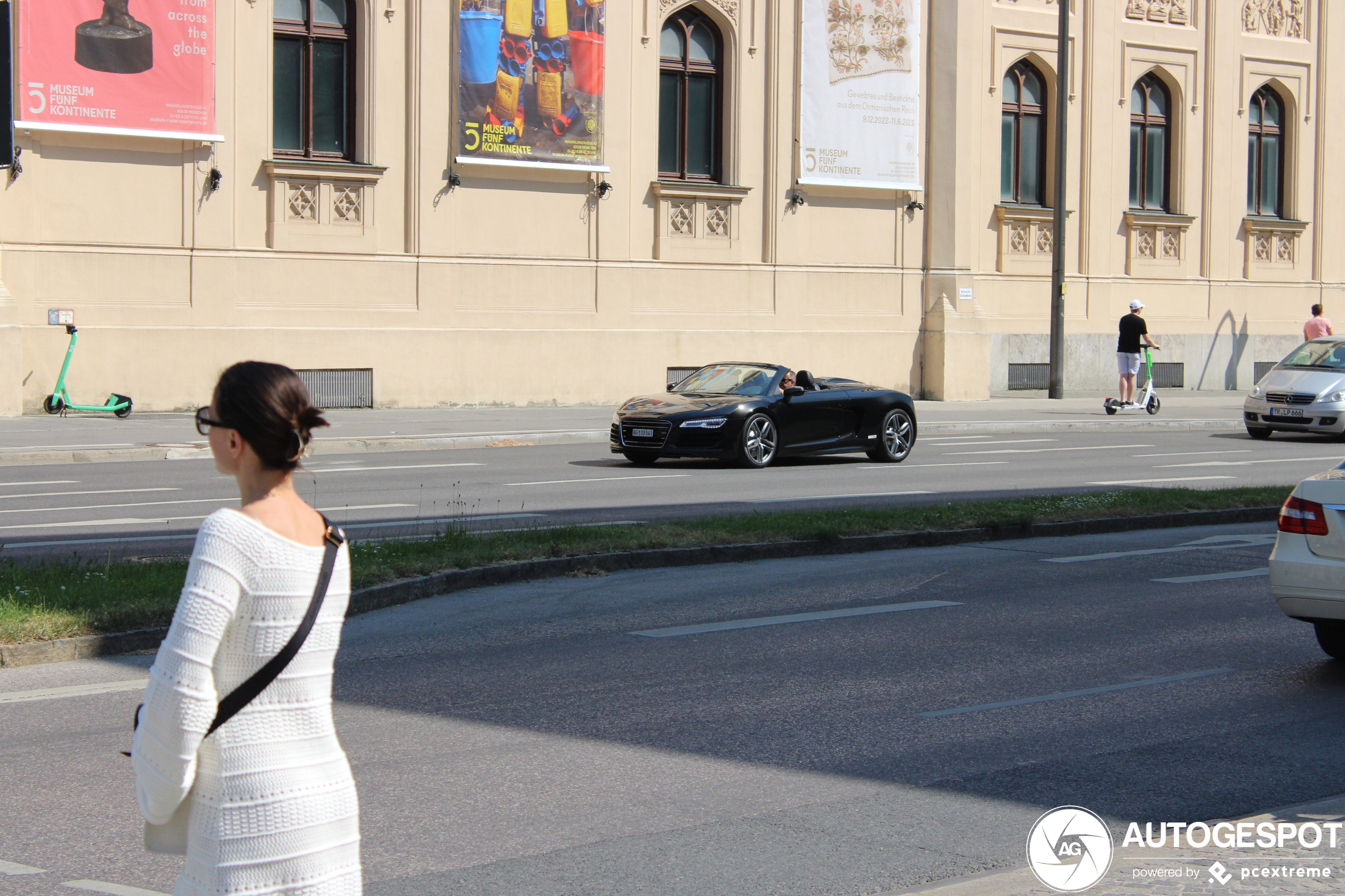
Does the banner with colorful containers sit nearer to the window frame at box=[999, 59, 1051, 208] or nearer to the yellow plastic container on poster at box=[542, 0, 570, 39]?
the yellow plastic container on poster at box=[542, 0, 570, 39]

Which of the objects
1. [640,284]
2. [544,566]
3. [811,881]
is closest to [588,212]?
[640,284]

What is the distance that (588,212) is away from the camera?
2939 cm

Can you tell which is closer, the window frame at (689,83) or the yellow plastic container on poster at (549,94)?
the yellow plastic container on poster at (549,94)

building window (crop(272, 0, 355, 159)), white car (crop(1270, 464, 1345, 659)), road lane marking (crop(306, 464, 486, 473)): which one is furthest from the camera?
building window (crop(272, 0, 355, 159))

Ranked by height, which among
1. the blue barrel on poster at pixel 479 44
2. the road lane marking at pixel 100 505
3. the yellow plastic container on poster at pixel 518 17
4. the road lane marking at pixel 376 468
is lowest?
the road lane marking at pixel 100 505

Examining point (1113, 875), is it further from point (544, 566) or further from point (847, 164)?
point (847, 164)

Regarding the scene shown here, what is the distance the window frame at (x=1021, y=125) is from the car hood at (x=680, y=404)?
17.4m

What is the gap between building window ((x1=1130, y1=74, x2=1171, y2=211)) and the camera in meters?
37.8

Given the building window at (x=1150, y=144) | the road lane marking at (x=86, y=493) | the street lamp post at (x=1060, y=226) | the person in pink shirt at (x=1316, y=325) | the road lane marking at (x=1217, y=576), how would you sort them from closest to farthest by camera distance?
the road lane marking at (x=1217, y=576), the road lane marking at (x=86, y=493), the street lamp post at (x=1060, y=226), the person in pink shirt at (x=1316, y=325), the building window at (x=1150, y=144)

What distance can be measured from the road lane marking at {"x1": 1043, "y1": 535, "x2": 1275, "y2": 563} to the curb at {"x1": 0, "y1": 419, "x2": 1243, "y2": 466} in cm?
667

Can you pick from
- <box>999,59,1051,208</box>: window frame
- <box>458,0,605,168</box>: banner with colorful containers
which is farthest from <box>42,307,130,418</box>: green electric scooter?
<box>999,59,1051,208</box>: window frame

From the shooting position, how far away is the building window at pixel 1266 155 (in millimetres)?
39906

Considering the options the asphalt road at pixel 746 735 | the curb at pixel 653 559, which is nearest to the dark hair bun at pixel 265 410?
the asphalt road at pixel 746 735

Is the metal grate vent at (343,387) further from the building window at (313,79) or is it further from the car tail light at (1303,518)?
the car tail light at (1303,518)
